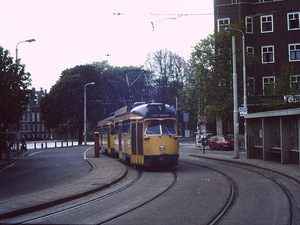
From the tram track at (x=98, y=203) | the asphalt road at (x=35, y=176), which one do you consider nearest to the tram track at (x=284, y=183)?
the tram track at (x=98, y=203)

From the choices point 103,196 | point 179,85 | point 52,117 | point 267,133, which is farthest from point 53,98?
point 103,196

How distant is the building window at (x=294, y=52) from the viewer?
47.2 m

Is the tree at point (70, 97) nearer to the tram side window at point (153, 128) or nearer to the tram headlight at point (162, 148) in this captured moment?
the tram side window at point (153, 128)

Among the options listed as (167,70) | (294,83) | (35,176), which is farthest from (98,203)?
(167,70)

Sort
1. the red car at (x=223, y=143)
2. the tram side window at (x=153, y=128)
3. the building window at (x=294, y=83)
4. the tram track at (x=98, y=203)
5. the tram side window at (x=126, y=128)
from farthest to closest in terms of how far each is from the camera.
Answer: the red car at (x=223, y=143) < the building window at (x=294, y=83) < the tram side window at (x=126, y=128) < the tram side window at (x=153, y=128) < the tram track at (x=98, y=203)

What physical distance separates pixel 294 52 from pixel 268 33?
3.40m

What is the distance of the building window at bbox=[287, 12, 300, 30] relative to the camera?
47.3 meters

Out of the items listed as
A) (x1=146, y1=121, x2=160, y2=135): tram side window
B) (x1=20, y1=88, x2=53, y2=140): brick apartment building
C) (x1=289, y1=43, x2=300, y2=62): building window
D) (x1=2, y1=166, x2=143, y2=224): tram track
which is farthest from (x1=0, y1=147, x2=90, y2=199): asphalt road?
(x1=20, y1=88, x2=53, y2=140): brick apartment building

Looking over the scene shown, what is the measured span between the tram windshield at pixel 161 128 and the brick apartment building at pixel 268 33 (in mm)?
28257

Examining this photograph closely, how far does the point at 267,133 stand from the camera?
23.6 metres

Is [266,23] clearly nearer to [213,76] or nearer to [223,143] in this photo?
[213,76]

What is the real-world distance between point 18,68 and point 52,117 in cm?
3541

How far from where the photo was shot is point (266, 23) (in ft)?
159

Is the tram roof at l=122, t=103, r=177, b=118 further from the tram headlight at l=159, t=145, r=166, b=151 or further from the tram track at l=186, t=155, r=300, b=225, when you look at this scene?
the tram track at l=186, t=155, r=300, b=225
